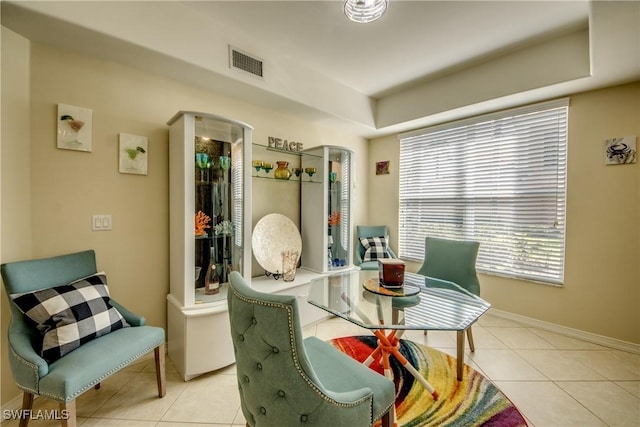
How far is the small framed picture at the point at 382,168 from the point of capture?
4098mm

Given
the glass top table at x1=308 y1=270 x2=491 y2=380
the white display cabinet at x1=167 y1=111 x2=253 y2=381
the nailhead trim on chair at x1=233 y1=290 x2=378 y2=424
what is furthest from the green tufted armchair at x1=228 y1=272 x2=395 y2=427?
the white display cabinet at x1=167 y1=111 x2=253 y2=381

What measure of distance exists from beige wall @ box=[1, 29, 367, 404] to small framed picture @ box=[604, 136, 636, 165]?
3687 millimetres

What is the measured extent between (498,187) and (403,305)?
7.34 ft

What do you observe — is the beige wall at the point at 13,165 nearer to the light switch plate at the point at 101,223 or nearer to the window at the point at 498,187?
the light switch plate at the point at 101,223

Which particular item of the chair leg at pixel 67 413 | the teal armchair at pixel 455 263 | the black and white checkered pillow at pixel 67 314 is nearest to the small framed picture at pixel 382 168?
the teal armchair at pixel 455 263

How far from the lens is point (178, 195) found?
2039mm

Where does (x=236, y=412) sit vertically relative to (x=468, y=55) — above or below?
below

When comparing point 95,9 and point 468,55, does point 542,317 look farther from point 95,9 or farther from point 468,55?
point 95,9

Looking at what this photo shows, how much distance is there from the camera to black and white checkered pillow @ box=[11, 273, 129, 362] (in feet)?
4.49

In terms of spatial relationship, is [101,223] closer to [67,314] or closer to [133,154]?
[133,154]

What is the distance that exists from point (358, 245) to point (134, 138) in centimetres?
281

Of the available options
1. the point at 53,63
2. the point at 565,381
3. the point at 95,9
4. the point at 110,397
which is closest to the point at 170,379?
the point at 110,397

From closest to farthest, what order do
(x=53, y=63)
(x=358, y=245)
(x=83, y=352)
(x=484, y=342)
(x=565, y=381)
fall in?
1. (x=83, y=352)
2. (x=53, y=63)
3. (x=565, y=381)
4. (x=484, y=342)
5. (x=358, y=245)

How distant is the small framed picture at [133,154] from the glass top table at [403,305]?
1.69 metres
